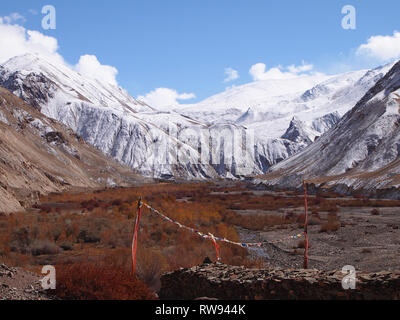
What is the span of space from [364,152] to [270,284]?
196ft

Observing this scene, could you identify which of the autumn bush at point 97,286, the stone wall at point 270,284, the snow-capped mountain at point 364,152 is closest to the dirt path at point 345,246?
the stone wall at point 270,284

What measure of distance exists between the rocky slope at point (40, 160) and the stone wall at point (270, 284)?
23392 mm

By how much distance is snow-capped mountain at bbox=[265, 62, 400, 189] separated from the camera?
52.2 metres

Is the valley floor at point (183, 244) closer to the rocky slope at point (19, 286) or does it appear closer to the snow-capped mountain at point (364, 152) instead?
the rocky slope at point (19, 286)

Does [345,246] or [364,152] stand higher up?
[364,152]

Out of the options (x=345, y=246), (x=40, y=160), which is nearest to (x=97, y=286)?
(x=345, y=246)

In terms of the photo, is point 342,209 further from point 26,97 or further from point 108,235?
point 26,97

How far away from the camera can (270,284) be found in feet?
26.8

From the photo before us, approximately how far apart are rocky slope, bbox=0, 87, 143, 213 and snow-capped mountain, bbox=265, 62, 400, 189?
112 ft

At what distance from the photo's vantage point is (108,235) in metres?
18.4

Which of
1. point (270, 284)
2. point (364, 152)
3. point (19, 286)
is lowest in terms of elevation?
point (19, 286)

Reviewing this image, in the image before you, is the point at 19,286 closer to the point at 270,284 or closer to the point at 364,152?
the point at 270,284

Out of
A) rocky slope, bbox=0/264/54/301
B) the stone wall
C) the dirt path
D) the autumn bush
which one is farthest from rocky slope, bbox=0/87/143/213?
the stone wall
